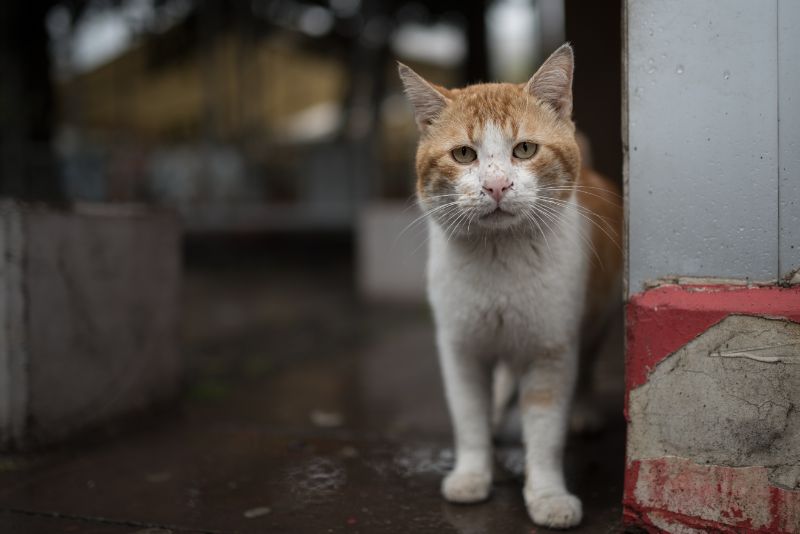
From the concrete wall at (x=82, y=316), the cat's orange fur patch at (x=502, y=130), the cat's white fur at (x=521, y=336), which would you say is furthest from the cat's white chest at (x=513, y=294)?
→ the concrete wall at (x=82, y=316)

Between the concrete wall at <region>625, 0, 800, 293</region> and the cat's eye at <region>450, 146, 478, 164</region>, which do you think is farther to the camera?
the cat's eye at <region>450, 146, 478, 164</region>

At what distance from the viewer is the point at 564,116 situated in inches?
80.8

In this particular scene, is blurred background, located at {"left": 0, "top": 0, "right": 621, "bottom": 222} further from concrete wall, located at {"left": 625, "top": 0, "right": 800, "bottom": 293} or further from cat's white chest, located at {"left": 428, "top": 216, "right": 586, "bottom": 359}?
concrete wall, located at {"left": 625, "top": 0, "right": 800, "bottom": 293}

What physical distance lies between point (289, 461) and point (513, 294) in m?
1.15

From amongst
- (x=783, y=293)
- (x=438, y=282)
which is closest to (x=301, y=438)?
(x=438, y=282)

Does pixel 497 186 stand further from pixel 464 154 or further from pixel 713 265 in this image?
pixel 713 265

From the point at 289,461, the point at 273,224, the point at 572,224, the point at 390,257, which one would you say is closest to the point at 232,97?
the point at 273,224

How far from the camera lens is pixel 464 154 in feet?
6.48

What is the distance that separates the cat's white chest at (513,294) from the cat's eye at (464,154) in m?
0.27

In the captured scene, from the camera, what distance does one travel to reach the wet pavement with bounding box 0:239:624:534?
6.82ft

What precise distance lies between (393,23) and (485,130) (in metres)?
8.10

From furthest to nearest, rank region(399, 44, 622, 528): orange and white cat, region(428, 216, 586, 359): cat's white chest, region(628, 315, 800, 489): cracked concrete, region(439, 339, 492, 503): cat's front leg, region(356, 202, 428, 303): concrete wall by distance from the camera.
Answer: region(356, 202, 428, 303): concrete wall → region(439, 339, 492, 503): cat's front leg → region(428, 216, 586, 359): cat's white chest → region(399, 44, 622, 528): orange and white cat → region(628, 315, 800, 489): cracked concrete

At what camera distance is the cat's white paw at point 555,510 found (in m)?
1.96

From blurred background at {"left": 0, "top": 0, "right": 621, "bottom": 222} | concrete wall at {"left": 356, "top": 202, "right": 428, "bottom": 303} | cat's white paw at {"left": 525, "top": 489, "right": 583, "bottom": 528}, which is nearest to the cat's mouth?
cat's white paw at {"left": 525, "top": 489, "right": 583, "bottom": 528}
